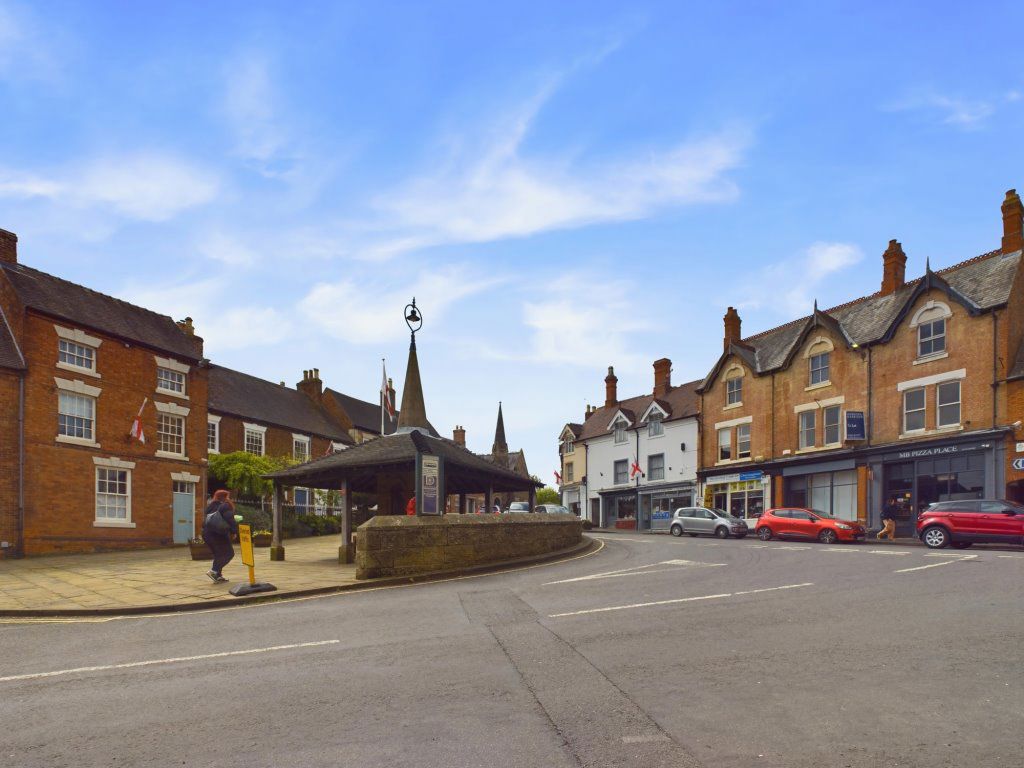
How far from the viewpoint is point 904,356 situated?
32.6 metres

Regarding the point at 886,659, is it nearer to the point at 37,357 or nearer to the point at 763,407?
the point at 37,357

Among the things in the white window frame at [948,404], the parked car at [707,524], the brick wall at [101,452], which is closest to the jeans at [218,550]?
the brick wall at [101,452]

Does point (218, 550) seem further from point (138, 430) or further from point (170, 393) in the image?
point (170, 393)

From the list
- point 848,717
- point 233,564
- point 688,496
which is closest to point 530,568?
point 233,564

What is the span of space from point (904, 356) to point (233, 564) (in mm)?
28040

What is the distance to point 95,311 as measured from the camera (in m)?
27.4

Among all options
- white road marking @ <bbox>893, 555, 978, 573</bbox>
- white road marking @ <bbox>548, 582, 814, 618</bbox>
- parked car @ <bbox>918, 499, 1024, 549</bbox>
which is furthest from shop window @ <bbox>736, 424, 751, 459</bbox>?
white road marking @ <bbox>548, 582, 814, 618</bbox>

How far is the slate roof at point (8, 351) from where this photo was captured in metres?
22.9

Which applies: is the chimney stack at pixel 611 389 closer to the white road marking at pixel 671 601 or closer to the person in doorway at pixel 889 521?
the person in doorway at pixel 889 521

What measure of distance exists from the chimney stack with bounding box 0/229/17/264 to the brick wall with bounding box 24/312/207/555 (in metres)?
2.97

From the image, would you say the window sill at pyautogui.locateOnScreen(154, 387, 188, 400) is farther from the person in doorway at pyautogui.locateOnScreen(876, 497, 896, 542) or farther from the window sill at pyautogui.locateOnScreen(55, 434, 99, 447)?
the person in doorway at pyautogui.locateOnScreen(876, 497, 896, 542)

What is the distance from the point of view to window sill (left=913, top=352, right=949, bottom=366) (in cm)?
3096

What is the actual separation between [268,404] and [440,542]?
29338mm

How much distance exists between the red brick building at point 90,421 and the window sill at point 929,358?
97.8ft
